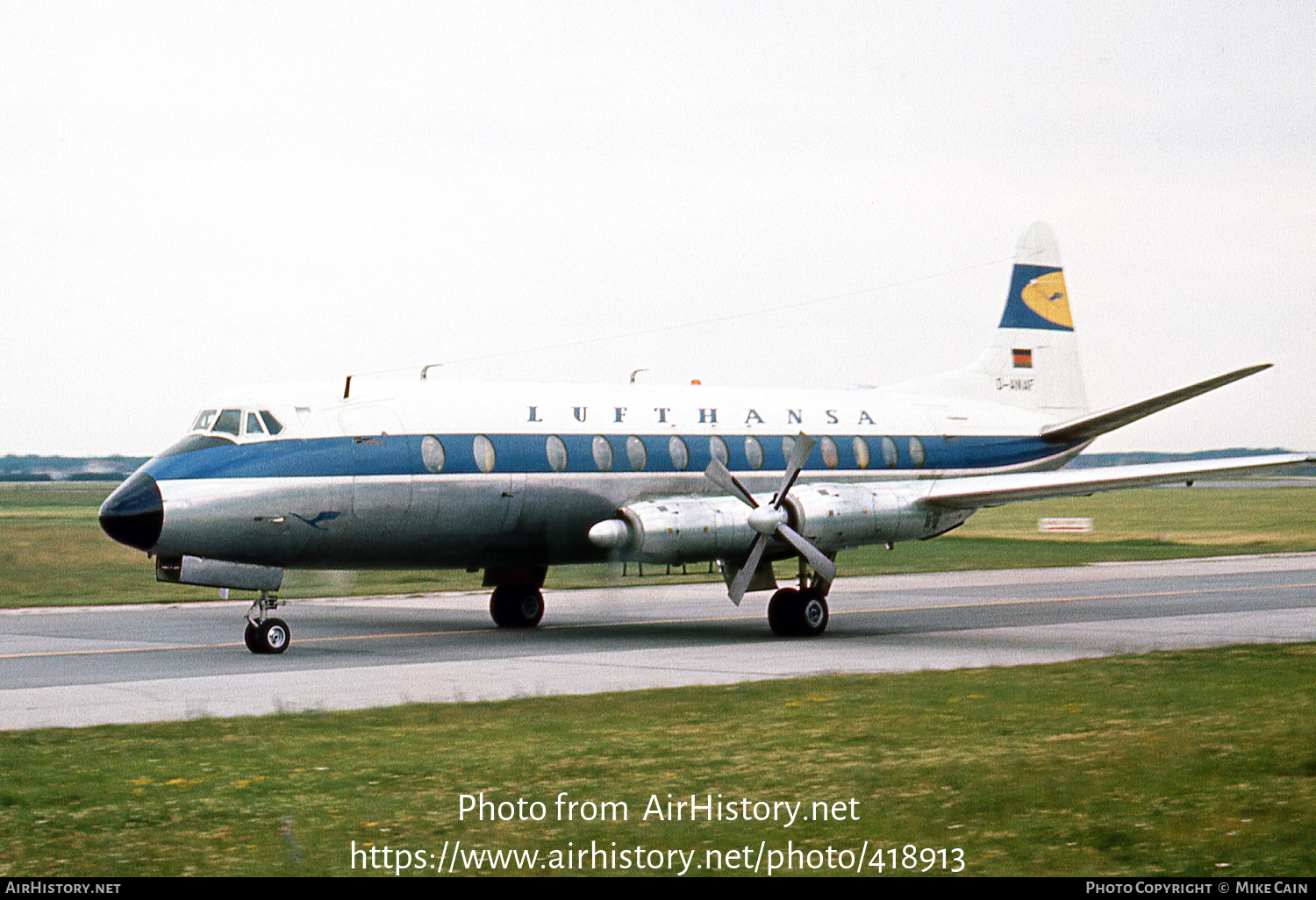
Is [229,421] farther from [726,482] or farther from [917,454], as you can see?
[917,454]

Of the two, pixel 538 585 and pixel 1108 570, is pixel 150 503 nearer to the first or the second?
pixel 538 585

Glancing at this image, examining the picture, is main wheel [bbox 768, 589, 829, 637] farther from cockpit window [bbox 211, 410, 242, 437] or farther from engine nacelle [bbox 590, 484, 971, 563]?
cockpit window [bbox 211, 410, 242, 437]

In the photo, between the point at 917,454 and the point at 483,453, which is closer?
the point at 483,453

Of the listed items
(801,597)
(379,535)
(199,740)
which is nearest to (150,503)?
(379,535)

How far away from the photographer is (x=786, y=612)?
23594 millimetres

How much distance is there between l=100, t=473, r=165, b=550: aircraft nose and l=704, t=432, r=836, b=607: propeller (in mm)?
8408

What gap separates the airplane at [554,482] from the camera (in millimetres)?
20531

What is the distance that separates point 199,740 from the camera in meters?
13.1

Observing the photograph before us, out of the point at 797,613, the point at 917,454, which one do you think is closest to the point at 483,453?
the point at 797,613

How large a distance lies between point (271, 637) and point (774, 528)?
771 cm

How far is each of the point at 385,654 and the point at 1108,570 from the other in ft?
80.2

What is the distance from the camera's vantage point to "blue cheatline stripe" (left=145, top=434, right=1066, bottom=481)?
20.5 m

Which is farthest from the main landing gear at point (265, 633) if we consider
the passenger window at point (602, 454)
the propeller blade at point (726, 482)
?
the propeller blade at point (726, 482)

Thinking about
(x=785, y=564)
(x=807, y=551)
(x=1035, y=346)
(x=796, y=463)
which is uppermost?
(x=1035, y=346)
